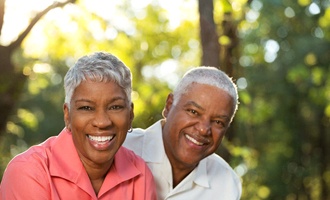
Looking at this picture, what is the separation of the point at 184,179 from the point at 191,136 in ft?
1.08

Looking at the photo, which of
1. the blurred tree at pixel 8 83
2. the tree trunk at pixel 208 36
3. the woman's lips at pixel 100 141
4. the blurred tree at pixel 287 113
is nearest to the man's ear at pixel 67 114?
the woman's lips at pixel 100 141

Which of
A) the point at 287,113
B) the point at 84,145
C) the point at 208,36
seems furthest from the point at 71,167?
the point at 287,113

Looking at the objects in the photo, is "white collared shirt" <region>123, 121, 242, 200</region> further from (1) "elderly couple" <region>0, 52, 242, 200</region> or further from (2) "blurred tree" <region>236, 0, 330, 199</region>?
(2) "blurred tree" <region>236, 0, 330, 199</region>

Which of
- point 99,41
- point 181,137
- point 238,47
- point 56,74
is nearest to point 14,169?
point 181,137

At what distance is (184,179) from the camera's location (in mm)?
4867

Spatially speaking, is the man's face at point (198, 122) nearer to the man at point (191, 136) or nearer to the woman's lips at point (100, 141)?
the man at point (191, 136)

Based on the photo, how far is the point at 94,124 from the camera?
3.83 m

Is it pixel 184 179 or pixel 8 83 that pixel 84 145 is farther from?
pixel 8 83

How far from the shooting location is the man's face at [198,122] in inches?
183

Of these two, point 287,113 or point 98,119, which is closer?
point 98,119

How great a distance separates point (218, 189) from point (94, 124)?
4.76 ft

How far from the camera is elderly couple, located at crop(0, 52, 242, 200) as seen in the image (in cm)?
379

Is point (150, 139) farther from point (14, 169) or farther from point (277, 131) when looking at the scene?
point (277, 131)

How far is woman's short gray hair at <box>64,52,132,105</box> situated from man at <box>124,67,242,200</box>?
2.99 feet
